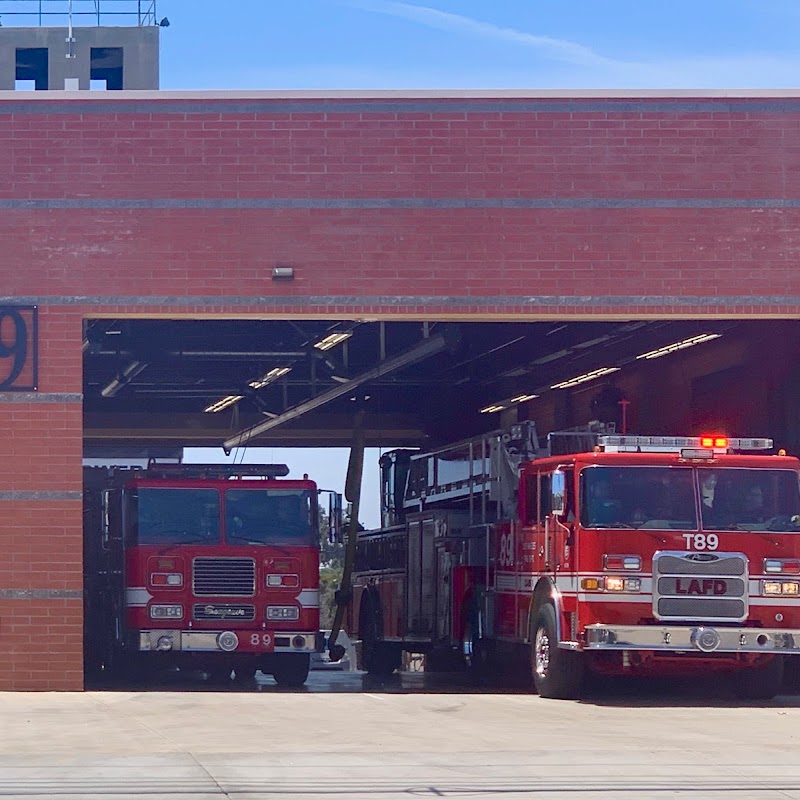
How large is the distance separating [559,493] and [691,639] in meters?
2.06

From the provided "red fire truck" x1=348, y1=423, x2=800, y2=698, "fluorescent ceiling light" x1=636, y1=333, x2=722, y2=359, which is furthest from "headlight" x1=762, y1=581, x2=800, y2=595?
"fluorescent ceiling light" x1=636, y1=333, x2=722, y2=359

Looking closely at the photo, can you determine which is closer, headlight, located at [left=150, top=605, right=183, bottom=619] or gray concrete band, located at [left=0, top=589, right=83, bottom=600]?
gray concrete band, located at [left=0, top=589, right=83, bottom=600]

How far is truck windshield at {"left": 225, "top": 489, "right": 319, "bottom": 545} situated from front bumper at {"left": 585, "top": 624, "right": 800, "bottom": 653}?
5.98 metres

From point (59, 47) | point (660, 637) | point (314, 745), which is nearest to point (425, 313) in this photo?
point (660, 637)

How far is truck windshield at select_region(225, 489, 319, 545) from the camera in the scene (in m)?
21.8

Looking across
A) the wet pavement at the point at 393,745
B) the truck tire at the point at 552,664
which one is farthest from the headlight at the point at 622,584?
the wet pavement at the point at 393,745

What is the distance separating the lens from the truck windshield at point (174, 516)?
21.6 meters

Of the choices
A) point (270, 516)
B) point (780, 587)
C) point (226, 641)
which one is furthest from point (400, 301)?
point (780, 587)

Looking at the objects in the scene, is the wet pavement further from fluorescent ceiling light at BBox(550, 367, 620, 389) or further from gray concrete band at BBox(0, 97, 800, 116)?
fluorescent ceiling light at BBox(550, 367, 620, 389)

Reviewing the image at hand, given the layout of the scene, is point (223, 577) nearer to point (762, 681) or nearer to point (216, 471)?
point (216, 471)

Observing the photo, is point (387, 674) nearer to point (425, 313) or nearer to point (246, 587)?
point (246, 587)

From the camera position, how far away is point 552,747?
41.7 ft

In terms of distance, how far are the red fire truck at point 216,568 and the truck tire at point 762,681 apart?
5.82m

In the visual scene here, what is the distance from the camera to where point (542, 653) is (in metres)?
18.3
